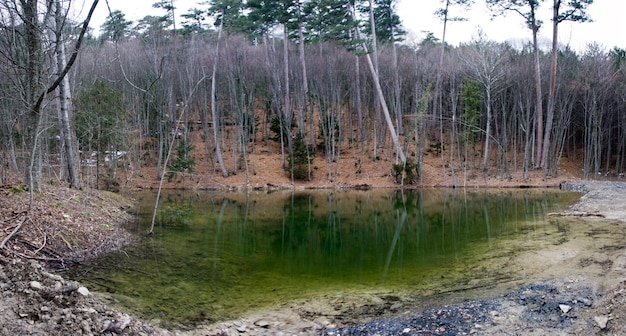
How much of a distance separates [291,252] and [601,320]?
902 centimetres

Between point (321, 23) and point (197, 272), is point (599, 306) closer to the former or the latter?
point (197, 272)

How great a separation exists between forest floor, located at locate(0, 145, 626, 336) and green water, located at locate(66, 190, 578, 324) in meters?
0.76

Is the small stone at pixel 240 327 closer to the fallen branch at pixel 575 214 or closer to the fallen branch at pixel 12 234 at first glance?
Answer: the fallen branch at pixel 12 234

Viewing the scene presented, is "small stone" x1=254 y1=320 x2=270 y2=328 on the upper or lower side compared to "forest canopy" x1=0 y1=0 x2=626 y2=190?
lower

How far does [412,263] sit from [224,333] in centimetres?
644

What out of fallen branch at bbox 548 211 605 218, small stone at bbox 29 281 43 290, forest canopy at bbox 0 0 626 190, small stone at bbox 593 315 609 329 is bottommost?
fallen branch at bbox 548 211 605 218

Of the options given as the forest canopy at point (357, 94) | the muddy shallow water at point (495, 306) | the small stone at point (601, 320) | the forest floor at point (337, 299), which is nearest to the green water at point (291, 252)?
the muddy shallow water at point (495, 306)

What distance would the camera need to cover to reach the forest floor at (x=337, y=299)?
6.32 meters

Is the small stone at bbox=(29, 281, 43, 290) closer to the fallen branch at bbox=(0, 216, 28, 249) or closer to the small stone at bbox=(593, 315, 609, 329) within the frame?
the fallen branch at bbox=(0, 216, 28, 249)

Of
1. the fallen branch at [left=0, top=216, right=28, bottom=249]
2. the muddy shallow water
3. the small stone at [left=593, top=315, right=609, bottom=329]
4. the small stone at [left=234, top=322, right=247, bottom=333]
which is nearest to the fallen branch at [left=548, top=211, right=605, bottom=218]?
the muddy shallow water

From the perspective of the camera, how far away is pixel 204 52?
43.4 m

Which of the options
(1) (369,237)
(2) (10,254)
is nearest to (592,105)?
(1) (369,237)

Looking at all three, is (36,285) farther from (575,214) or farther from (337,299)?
(575,214)

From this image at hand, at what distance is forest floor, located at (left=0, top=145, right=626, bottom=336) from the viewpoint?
632 centimetres
